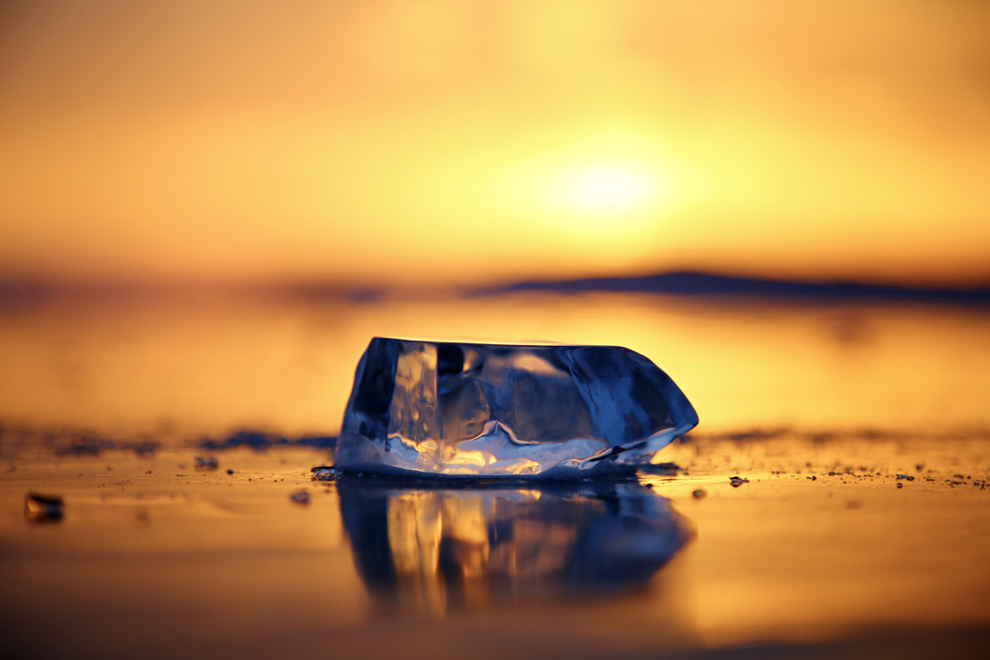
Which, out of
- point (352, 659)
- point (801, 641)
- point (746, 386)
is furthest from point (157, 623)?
point (746, 386)

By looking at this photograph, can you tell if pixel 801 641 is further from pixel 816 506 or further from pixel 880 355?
pixel 880 355

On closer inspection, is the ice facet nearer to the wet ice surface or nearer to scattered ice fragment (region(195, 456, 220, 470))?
the wet ice surface

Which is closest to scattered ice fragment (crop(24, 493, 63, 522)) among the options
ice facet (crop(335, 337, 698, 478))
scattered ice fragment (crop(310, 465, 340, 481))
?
scattered ice fragment (crop(310, 465, 340, 481))

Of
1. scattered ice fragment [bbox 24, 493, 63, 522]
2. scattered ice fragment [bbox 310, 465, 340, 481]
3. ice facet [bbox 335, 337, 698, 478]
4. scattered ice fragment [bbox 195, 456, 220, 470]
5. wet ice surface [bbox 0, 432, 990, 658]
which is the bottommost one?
wet ice surface [bbox 0, 432, 990, 658]

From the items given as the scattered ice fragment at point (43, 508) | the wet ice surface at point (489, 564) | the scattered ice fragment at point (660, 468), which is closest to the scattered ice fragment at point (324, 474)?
the wet ice surface at point (489, 564)

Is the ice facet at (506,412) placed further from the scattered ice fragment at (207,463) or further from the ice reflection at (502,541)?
the scattered ice fragment at (207,463)

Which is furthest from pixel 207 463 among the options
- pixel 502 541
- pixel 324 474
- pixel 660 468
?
pixel 660 468
